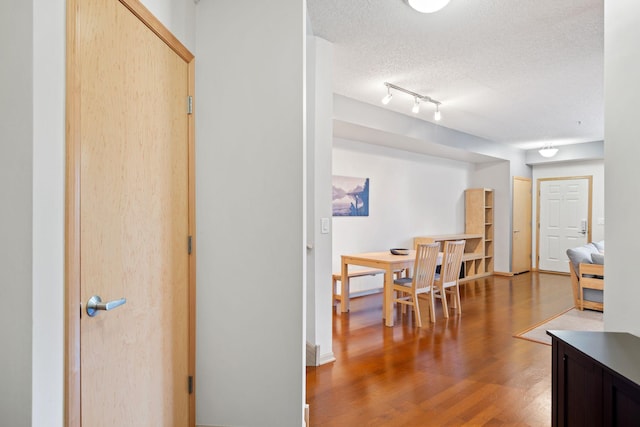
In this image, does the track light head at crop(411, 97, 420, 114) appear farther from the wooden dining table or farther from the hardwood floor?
the hardwood floor

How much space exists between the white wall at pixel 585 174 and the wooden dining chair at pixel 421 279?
495 cm

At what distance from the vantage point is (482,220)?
279 inches

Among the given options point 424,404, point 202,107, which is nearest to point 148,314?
point 202,107

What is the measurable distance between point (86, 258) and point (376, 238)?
15.2 feet

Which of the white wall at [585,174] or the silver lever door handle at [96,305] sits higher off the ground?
the white wall at [585,174]

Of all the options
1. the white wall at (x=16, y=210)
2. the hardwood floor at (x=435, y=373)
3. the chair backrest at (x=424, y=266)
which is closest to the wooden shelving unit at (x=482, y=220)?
the hardwood floor at (x=435, y=373)

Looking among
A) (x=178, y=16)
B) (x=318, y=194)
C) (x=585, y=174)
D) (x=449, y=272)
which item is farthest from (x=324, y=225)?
(x=585, y=174)

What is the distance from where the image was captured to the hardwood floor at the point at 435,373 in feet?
7.18

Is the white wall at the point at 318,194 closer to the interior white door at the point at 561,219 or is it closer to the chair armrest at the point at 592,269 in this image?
the chair armrest at the point at 592,269

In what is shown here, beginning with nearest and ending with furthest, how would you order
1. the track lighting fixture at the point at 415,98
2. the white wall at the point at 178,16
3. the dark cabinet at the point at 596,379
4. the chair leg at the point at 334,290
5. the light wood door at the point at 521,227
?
the dark cabinet at the point at 596,379, the white wall at the point at 178,16, the track lighting fixture at the point at 415,98, the chair leg at the point at 334,290, the light wood door at the point at 521,227

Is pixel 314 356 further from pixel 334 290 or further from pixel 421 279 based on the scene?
pixel 334 290

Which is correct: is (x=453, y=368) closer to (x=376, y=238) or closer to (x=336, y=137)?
(x=376, y=238)

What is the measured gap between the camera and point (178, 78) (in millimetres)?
1730

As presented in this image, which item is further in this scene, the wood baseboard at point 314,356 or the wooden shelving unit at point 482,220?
the wooden shelving unit at point 482,220
